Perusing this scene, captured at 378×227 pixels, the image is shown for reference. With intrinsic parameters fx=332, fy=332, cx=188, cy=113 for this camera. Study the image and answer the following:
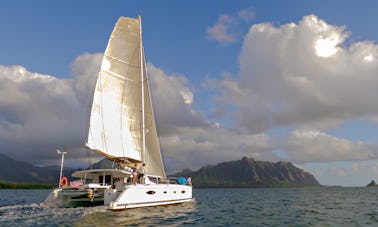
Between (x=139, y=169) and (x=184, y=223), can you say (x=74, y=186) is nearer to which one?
(x=139, y=169)

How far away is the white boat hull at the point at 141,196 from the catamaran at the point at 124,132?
0.09 metres

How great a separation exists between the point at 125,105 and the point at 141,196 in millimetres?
11236

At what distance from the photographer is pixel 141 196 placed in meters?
30.4

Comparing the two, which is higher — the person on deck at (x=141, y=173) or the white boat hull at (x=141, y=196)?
the person on deck at (x=141, y=173)

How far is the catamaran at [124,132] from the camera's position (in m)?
32.1

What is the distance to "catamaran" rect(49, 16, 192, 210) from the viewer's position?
3210 centimetres

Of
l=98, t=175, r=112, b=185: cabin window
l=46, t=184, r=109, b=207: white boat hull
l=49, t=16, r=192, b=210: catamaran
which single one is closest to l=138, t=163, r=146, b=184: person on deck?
l=49, t=16, r=192, b=210: catamaran

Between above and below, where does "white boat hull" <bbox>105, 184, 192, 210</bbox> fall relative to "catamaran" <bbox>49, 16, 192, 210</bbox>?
below

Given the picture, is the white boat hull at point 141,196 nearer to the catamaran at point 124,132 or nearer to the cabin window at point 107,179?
the catamaran at point 124,132

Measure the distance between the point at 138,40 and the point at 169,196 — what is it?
18006mm

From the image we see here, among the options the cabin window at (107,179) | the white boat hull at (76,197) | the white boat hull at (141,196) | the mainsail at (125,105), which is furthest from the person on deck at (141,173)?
the white boat hull at (76,197)

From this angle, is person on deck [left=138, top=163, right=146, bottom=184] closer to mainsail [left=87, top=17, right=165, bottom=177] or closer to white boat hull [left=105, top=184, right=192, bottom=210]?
mainsail [left=87, top=17, right=165, bottom=177]

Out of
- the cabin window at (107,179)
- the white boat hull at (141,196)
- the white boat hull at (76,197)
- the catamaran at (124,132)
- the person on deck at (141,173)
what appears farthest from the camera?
the cabin window at (107,179)

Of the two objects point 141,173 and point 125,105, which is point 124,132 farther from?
point 141,173
